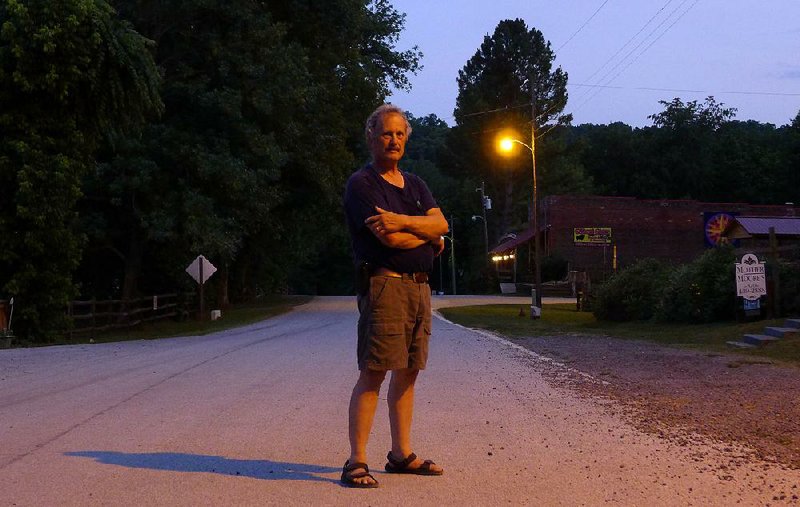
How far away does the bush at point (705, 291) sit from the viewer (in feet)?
70.6

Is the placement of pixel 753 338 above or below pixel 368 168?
below

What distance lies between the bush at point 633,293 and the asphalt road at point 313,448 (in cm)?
1527

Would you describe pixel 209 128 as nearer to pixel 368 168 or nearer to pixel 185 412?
pixel 185 412

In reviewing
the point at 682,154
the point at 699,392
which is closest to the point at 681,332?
the point at 699,392

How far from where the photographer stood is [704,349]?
16234mm

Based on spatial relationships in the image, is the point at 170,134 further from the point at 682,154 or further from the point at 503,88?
the point at 682,154

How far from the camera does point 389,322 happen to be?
518 centimetres

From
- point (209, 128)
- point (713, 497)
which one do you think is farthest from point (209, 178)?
point (713, 497)

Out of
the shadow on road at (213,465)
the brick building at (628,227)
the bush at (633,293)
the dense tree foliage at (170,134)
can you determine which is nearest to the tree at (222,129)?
the dense tree foliage at (170,134)

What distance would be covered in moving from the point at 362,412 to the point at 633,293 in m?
22.4

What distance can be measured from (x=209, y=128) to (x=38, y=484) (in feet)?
81.6

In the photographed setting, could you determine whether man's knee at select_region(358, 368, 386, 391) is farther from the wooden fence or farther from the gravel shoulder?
the wooden fence

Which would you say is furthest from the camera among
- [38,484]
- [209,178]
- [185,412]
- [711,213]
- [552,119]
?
[552,119]

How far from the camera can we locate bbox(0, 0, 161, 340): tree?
69.1 ft
